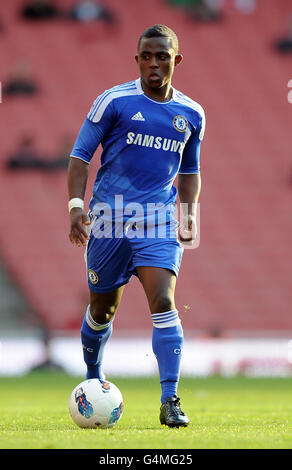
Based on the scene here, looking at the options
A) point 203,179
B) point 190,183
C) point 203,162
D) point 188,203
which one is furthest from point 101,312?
point 203,162

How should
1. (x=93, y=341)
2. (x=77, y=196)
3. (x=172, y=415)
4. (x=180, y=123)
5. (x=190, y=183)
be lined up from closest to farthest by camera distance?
(x=172, y=415) < (x=77, y=196) < (x=180, y=123) < (x=190, y=183) < (x=93, y=341)

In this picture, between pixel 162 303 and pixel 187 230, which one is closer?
pixel 162 303

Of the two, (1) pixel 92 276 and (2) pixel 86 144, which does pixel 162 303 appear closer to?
(1) pixel 92 276

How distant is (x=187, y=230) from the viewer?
6141 mm

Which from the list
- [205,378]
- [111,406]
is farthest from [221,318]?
[111,406]

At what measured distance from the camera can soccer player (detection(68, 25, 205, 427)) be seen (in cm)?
553

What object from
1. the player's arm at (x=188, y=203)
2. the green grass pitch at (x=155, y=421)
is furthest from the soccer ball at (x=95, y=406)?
the player's arm at (x=188, y=203)

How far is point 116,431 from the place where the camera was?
16.9ft

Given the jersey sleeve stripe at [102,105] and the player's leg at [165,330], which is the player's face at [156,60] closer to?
the jersey sleeve stripe at [102,105]

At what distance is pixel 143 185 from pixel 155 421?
Answer: 154 centimetres

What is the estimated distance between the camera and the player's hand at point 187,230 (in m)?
6.12

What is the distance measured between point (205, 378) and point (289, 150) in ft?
27.5

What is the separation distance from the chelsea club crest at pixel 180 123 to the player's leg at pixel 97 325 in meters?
1.10

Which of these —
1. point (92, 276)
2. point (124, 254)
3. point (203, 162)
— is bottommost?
point (92, 276)
